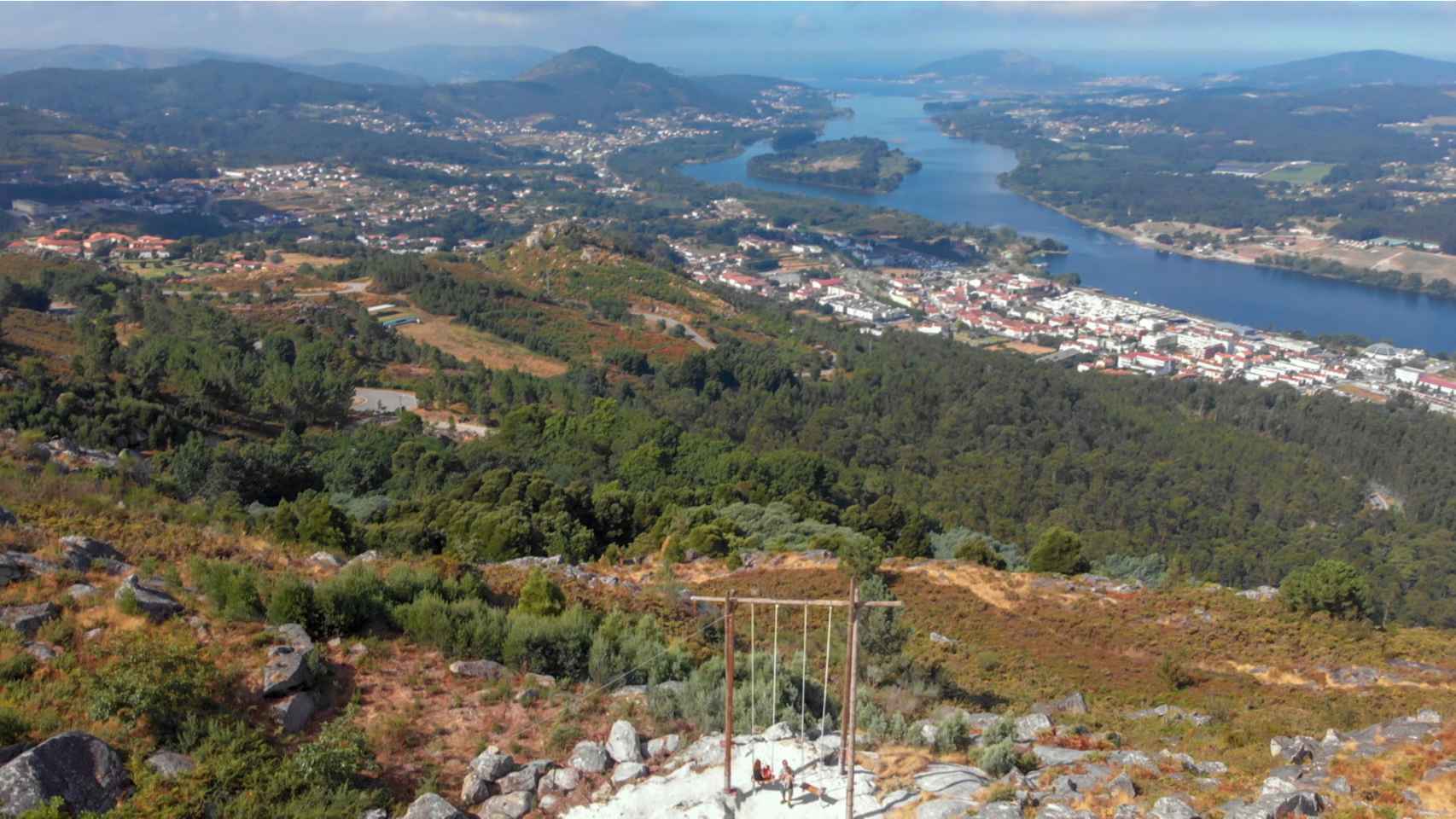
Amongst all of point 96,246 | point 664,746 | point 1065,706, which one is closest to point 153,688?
point 664,746

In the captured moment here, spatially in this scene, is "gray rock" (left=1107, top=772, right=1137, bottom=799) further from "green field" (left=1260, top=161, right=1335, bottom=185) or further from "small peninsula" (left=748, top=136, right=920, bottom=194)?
"green field" (left=1260, top=161, right=1335, bottom=185)

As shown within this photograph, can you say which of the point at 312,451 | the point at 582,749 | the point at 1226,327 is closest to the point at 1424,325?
the point at 1226,327

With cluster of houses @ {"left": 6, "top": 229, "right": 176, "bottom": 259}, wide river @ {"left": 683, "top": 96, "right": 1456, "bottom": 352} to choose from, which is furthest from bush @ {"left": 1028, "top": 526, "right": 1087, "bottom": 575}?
cluster of houses @ {"left": 6, "top": 229, "right": 176, "bottom": 259}

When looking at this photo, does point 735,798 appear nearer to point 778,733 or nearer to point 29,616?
point 778,733

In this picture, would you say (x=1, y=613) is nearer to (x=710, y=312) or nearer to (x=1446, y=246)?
(x=710, y=312)

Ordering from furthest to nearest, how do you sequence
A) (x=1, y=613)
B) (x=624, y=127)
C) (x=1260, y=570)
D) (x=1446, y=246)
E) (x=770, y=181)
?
(x=624, y=127) < (x=770, y=181) < (x=1446, y=246) < (x=1260, y=570) < (x=1, y=613)

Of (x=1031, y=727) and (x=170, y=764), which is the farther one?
(x=1031, y=727)

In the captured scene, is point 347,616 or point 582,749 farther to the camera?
point 347,616
